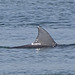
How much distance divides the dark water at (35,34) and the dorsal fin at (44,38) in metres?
0.49

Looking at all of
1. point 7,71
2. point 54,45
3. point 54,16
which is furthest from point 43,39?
point 54,16

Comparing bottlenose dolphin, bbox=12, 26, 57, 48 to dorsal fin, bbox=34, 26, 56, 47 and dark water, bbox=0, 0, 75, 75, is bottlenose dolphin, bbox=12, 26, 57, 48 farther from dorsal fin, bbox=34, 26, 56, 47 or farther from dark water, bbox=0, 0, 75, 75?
dark water, bbox=0, 0, 75, 75

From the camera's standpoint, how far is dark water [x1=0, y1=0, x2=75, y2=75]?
2603 cm

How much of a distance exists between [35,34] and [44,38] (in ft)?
9.61

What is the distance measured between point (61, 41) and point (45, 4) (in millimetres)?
16000

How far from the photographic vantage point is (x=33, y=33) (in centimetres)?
3328

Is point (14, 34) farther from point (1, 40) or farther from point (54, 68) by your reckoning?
point (54, 68)

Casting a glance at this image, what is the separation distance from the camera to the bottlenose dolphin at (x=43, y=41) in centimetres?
2995

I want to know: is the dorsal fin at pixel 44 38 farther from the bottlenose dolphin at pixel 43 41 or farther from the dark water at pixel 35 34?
the dark water at pixel 35 34

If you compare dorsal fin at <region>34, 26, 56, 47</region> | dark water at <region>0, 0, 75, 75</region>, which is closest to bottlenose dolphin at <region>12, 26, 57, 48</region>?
dorsal fin at <region>34, 26, 56, 47</region>

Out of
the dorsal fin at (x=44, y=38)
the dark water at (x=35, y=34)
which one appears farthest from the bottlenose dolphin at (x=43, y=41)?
the dark water at (x=35, y=34)

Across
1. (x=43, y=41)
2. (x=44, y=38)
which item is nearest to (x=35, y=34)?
(x=43, y=41)

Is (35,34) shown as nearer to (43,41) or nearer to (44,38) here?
(43,41)

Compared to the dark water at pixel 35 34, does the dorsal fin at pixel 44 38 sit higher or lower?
higher
